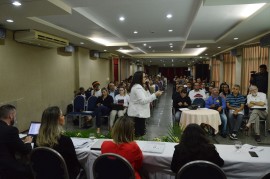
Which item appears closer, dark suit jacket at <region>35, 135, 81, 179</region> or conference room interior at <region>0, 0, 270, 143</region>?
dark suit jacket at <region>35, 135, 81, 179</region>

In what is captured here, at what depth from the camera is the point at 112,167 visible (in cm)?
195

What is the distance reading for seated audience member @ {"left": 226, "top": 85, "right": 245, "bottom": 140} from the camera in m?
5.49

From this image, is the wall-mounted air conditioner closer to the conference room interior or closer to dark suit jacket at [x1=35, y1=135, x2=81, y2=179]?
the conference room interior

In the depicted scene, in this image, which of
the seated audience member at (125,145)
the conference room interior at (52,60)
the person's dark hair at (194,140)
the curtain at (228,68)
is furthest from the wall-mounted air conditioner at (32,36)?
the curtain at (228,68)

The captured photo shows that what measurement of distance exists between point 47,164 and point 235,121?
4793 millimetres

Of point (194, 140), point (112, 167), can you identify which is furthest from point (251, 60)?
point (112, 167)

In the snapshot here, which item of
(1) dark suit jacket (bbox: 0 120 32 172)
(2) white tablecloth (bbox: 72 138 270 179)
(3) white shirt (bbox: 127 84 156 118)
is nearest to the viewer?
(1) dark suit jacket (bbox: 0 120 32 172)

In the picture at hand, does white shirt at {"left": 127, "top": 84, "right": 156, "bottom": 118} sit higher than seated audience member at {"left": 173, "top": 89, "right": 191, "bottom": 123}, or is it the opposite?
white shirt at {"left": 127, "top": 84, "right": 156, "bottom": 118}

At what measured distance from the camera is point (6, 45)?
17.9 feet

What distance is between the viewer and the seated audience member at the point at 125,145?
2.09 meters

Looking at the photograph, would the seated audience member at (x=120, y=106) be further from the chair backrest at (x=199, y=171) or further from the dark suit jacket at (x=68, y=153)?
the chair backrest at (x=199, y=171)

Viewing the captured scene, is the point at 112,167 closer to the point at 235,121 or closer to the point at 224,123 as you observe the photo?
the point at 224,123

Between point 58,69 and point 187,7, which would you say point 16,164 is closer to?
point 187,7

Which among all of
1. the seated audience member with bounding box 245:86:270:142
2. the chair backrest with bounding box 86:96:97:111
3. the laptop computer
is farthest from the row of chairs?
the chair backrest with bounding box 86:96:97:111
